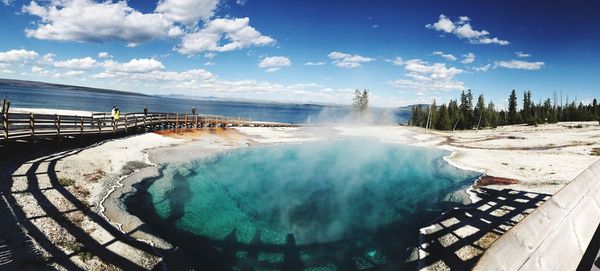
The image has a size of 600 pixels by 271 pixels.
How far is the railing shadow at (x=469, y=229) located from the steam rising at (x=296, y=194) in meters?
2.35

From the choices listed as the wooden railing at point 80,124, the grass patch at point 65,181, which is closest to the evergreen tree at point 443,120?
the wooden railing at point 80,124

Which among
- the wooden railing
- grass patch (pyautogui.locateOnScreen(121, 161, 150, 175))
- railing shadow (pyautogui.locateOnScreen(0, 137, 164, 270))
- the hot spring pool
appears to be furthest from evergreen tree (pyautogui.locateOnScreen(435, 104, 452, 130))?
railing shadow (pyautogui.locateOnScreen(0, 137, 164, 270))

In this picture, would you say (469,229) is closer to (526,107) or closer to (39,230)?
(39,230)

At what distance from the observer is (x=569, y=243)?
152 centimetres

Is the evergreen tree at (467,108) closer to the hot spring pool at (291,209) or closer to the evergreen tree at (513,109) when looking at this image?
the evergreen tree at (513,109)

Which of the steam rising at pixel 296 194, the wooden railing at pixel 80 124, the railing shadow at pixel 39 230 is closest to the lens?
the railing shadow at pixel 39 230

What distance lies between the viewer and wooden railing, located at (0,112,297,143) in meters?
A: 19.4

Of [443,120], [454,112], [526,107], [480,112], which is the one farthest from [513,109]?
[443,120]

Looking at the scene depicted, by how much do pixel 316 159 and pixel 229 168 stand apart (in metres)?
10.4

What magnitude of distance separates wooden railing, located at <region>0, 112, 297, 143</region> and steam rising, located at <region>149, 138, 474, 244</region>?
7.71 meters

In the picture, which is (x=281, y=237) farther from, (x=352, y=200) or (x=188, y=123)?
(x=188, y=123)

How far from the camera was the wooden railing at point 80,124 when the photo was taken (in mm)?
19438

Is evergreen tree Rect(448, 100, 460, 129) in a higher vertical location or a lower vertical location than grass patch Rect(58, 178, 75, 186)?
higher

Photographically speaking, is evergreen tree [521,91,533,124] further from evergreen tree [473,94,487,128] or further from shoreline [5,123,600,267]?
shoreline [5,123,600,267]
